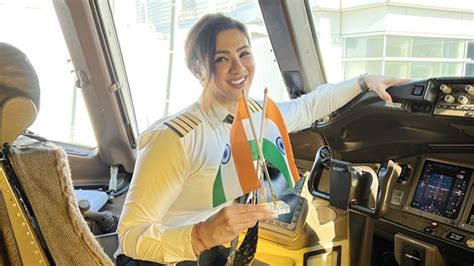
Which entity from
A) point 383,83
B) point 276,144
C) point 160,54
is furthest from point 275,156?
point 160,54

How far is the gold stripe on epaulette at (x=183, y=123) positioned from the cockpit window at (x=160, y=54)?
99cm

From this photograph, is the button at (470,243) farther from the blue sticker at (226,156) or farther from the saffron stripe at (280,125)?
the blue sticker at (226,156)

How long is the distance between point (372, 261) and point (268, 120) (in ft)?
3.89

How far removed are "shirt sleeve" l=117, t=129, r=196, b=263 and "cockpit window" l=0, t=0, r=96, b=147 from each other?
4.67 ft

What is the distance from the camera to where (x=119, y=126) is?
322 centimetres

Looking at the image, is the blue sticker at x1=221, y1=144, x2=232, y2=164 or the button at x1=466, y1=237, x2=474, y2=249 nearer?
the blue sticker at x1=221, y1=144, x2=232, y2=164

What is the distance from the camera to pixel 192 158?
1.56 meters

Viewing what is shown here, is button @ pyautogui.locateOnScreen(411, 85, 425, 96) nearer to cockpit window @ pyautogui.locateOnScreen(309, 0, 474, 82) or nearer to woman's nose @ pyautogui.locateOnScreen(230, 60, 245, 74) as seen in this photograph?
cockpit window @ pyautogui.locateOnScreen(309, 0, 474, 82)

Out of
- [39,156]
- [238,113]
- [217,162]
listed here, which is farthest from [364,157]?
[39,156]

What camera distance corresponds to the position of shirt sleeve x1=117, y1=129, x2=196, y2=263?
1.37m

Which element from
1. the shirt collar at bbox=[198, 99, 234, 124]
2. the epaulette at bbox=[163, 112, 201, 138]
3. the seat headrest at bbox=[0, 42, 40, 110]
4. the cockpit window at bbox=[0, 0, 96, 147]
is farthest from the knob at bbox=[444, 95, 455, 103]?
the cockpit window at bbox=[0, 0, 96, 147]

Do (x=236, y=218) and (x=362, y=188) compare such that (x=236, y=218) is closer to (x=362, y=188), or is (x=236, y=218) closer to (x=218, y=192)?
(x=218, y=192)

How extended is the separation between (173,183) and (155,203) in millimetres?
93

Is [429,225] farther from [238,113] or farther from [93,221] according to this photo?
[93,221]
